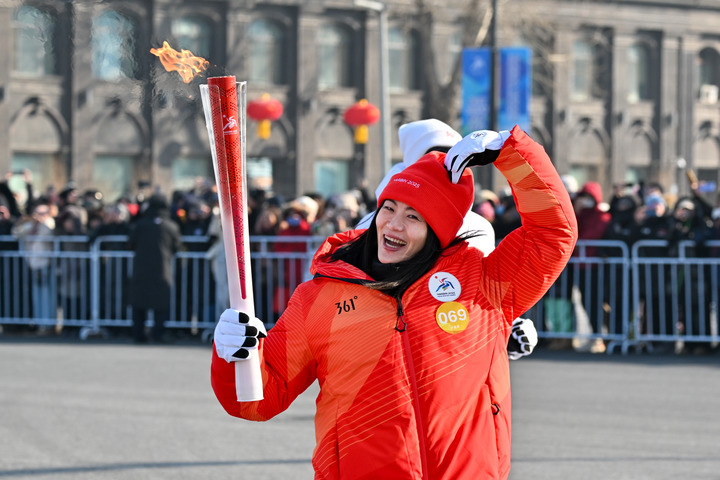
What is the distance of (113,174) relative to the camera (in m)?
35.6

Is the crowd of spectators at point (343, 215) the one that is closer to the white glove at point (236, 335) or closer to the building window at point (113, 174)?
the white glove at point (236, 335)

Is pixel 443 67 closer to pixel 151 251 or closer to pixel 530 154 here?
pixel 151 251

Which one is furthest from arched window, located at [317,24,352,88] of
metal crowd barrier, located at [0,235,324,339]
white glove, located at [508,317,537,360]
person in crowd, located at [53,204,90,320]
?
white glove, located at [508,317,537,360]

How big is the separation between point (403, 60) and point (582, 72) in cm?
731

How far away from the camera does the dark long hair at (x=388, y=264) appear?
342 cm

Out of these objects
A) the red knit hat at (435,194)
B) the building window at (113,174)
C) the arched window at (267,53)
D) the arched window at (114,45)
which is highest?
the arched window at (267,53)

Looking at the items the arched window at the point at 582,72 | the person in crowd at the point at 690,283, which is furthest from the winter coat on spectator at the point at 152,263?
the arched window at the point at 582,72

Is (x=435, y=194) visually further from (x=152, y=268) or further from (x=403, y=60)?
(x=403, y=60)

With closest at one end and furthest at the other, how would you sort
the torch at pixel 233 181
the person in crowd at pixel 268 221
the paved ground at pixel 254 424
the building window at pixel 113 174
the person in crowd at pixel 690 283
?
1. the torch at pixel 233 181
2. the paved ground at pixel 254 424
3. the person in crowd at pixel 690 283
4. the person in crowd at pixel 268 221
5. the building window at pixel 113 174

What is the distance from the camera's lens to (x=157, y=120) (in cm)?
3525

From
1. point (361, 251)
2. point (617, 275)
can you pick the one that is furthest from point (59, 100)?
point (361, 251)

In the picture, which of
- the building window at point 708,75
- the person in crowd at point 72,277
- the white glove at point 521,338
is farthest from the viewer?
the building window at point 708,75

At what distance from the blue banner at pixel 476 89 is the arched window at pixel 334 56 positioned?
18.1 meters

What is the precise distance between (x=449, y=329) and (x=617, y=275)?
403 inches
